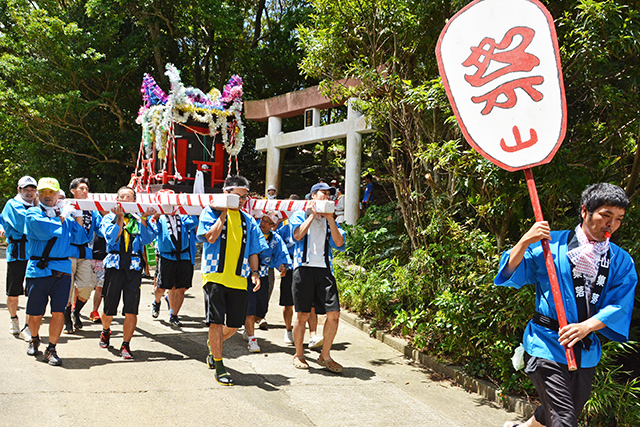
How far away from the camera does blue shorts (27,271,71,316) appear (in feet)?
18.4

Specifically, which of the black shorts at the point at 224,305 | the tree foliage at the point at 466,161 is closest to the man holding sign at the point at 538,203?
the tree foliage at the point at 466,161

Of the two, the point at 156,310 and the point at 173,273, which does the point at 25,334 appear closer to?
the point at 173,273

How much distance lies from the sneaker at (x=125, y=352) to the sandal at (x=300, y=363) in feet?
5.82

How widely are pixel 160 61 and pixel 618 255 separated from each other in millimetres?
20354

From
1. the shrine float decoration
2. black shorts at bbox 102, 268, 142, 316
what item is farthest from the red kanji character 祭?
the shrine float decoration

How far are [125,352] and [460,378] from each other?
3.62 meters

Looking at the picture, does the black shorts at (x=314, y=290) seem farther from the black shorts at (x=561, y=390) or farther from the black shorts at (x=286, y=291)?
the black shorts at (x=561, y=390)

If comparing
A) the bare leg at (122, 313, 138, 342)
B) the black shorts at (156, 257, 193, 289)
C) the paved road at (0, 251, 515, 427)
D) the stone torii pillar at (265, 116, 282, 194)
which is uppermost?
the stone torii pillar at (265, 116, 282, 194)

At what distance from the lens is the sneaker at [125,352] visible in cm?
589

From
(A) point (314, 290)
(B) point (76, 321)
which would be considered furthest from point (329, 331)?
(B) point (76, 321)

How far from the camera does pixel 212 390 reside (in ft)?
16.4

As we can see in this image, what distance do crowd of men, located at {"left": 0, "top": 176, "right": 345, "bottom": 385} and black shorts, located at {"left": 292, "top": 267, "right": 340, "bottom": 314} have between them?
0.01m

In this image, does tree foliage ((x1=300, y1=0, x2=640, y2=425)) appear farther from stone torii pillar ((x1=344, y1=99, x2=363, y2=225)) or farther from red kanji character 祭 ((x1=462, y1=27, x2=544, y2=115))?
stone torii pillar ((x1=344, y1=99, x2=363, y2=225))

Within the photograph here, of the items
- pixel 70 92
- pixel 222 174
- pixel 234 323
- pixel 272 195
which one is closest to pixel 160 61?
pixel 70 92
